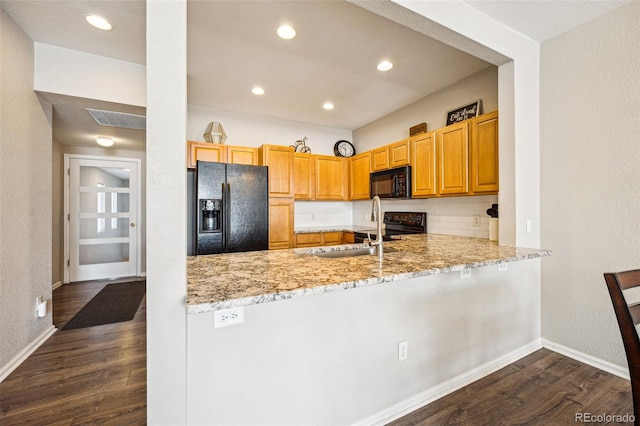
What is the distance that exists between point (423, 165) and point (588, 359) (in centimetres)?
216

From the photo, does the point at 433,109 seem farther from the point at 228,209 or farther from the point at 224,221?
the point at 224,221

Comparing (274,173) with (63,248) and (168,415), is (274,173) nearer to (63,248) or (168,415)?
(168,415)

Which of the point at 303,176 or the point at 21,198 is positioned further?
the point at 303,176

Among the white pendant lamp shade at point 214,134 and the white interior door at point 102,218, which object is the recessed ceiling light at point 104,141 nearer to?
the white interior door at point 102,218

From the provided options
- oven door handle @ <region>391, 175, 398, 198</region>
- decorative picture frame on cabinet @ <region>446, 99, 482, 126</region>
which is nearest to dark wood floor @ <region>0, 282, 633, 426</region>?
oven door handle @ <region>391, 175, 398, 198</region>

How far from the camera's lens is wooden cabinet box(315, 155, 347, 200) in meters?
4.44

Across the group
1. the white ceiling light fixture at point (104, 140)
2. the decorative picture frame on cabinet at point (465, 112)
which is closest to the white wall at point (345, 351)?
the decorative picture frame on cabinet at point (465, 112)

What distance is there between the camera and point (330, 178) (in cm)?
455

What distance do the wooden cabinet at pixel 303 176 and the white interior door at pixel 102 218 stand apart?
2998 mm

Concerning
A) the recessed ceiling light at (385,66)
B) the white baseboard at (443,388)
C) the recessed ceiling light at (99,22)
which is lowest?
the white baseboard at (443,388)

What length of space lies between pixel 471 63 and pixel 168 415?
3509 millimetres

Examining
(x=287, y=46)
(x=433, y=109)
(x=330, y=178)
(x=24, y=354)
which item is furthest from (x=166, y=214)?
(x=330, y=178)

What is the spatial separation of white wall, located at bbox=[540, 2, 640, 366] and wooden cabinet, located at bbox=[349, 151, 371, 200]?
220 centimetres

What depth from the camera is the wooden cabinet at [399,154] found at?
3.47 meters
